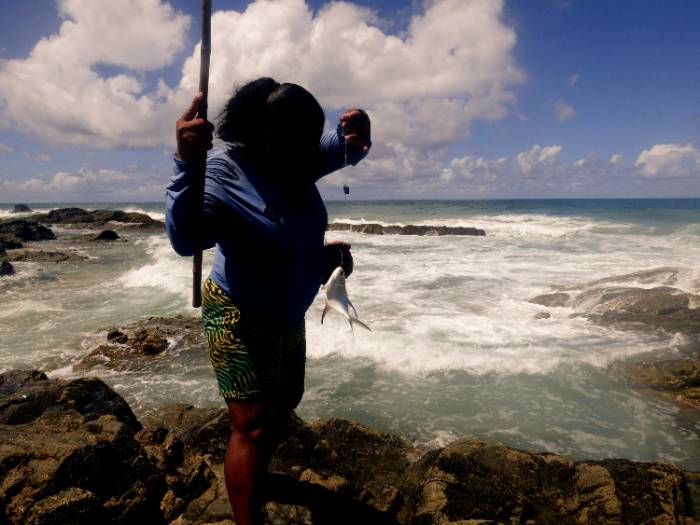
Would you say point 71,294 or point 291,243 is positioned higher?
point 291,243

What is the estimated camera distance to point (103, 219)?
42.8 m

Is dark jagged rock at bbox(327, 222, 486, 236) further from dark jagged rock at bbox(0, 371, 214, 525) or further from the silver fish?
dark jagged rock at bbox(0, 371, 214, 525)

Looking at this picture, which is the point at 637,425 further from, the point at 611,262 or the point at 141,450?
the point at 611,262

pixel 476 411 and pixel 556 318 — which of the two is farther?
pixel 556 318

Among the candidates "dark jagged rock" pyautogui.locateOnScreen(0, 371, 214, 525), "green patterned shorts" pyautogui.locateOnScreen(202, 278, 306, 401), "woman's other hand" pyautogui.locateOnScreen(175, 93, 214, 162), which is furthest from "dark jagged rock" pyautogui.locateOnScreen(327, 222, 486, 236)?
"woman's other hand" pyautogui.locateOnScreen(175, 93, 214, 162)

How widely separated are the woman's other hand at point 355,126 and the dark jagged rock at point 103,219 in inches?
1495

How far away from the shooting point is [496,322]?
342 inches

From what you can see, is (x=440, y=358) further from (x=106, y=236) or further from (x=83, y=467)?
(x=106, y=236)

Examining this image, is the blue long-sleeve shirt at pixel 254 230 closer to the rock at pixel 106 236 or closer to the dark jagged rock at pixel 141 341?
the dark jagged rock at pixel 141 341

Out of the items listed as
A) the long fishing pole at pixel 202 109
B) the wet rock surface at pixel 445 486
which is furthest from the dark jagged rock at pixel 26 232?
the long fishing pole at pixel 202 109

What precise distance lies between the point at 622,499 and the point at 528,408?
2147 millimetres

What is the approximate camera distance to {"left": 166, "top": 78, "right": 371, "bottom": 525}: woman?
5.88ft

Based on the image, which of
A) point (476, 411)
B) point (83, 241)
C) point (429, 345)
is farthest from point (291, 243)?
point (83, 241)

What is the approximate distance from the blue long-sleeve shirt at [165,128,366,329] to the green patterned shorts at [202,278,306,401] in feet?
0.15
